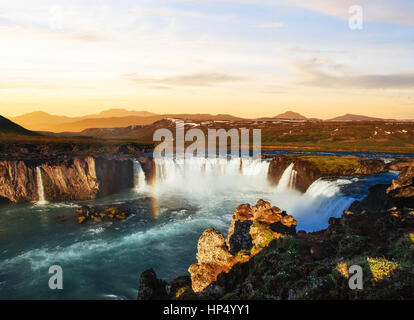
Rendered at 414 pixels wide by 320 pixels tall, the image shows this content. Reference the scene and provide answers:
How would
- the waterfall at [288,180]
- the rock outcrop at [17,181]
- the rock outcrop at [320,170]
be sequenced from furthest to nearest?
the waterfall at [288,180] → the rock outcrop at [17,181] → the rock outcrop at [320,170]

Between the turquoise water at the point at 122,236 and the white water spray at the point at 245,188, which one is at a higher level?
the white water spray at the point at 245,188

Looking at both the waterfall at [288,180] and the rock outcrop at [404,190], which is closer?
the rock outcrop at [404,190]

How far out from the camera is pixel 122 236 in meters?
38.8

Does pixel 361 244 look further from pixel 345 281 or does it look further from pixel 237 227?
pixel 237 227

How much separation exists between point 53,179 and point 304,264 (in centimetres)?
5948

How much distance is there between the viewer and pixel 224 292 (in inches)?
586

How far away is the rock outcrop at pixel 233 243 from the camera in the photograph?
15.8 m

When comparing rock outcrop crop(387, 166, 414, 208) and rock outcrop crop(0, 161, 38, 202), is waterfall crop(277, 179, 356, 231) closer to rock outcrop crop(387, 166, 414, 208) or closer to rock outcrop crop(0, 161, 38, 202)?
rock outcrop crop(387, 166, 414, 208)

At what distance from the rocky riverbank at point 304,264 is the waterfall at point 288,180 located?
3779cm

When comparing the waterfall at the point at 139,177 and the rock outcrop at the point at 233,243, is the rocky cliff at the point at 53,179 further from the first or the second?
the rock outcrop at the point at 233,243

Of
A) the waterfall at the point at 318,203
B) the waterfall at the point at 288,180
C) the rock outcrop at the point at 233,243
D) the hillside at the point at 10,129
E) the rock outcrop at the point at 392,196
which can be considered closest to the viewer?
the rock outcrop at the point at 233,243

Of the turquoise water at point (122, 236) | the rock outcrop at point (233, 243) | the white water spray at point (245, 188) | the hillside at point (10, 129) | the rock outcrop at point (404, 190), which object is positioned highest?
the hillside at point (10, 129)

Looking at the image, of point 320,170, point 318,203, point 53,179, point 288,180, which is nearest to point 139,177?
point 53,179

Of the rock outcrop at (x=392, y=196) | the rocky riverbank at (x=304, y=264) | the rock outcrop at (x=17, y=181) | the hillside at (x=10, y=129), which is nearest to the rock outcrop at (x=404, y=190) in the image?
the rock outcrop at (x=392, y=196)
